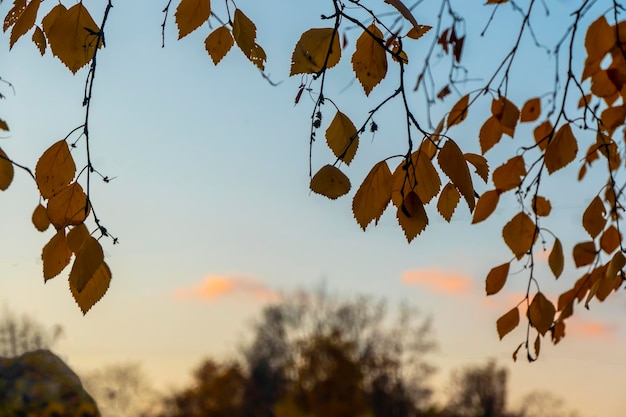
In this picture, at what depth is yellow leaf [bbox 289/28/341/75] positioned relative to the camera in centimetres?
93

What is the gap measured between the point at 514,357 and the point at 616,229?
0.38 meters

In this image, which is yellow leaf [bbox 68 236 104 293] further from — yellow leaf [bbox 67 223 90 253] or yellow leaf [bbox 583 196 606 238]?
yellow leaf [bbox 583 196 606 238]

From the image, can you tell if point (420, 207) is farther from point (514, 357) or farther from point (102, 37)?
point (514, 357)

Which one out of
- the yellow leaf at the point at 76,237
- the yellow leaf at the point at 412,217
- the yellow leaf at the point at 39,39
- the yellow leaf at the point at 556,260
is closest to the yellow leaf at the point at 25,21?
the yellow leaf at the point at 39,39

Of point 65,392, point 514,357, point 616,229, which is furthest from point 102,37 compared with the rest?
point 65,392

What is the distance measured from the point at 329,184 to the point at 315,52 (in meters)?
0.17

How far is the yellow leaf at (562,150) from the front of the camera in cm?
129

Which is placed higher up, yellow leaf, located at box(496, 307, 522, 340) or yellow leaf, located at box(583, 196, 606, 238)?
yellow leaf, located at box(583, 196, 606, 238)

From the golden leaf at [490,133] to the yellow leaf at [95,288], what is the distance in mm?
787

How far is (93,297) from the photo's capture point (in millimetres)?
929

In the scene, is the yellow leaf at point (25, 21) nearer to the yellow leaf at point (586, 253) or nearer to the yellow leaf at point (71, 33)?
the yellow leaf at point (71, 33)

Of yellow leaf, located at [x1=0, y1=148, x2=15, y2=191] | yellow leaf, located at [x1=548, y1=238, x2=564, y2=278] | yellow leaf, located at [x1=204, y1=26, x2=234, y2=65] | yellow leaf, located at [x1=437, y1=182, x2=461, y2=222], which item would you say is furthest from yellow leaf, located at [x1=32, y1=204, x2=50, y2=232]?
yellow leaf, located at [x1=548, y1=238, x2=564, y2=278]

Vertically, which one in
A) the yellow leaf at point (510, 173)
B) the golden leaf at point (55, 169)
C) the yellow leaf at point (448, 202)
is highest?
the yellow leaf at point (510, 173)

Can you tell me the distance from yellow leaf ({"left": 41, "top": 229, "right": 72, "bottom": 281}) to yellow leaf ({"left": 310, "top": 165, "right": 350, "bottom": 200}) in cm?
32
